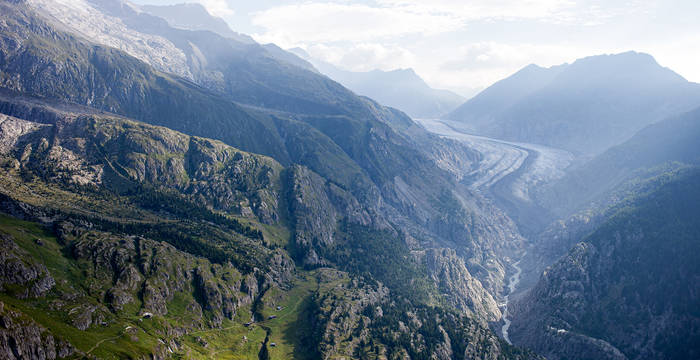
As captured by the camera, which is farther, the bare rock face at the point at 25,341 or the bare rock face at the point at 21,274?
the bare rock face at the point at 21,274

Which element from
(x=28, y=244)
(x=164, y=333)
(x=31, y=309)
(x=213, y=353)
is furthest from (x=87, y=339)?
(x=28, y=244)

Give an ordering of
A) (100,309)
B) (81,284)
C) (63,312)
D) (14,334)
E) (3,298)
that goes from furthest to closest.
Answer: (81,284)
(100,309)
(63,312)
(3,298)
(14,334)

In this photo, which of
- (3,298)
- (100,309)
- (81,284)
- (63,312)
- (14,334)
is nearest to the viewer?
(14,334)

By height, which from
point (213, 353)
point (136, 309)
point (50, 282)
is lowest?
point (213, 353)

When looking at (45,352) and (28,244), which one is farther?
(28,244)

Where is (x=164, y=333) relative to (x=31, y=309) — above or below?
below

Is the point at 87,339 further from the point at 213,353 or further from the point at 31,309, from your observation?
the point at 213,353

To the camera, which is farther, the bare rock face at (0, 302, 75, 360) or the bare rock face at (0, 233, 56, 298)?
the bare rock face at (0, 233, 56, 298)

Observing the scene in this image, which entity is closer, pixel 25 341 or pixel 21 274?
pixel 25 341
